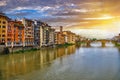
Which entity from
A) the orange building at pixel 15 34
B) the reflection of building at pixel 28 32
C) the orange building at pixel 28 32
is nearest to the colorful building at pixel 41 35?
the orange building at pixel 28 32

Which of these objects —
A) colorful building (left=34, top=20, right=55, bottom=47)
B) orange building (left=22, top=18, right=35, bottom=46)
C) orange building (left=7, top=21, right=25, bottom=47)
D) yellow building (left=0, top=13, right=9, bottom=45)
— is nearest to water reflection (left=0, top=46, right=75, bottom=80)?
yellow building (left=0, top=13, right=9, bottom=45)

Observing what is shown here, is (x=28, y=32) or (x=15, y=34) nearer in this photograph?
(x=15, y=34)

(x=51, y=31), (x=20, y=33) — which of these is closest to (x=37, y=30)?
(x=20, y=33)

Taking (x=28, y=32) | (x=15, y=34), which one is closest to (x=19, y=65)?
(x=15, y=34)

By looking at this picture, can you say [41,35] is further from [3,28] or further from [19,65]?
[19,65]

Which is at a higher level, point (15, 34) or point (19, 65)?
point (15, 34)

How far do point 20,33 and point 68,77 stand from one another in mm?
37226

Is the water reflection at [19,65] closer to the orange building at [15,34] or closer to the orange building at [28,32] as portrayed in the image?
the orange building at [15,34]

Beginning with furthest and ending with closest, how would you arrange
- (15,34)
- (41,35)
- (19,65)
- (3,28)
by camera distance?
1. (41,35)
2. (15,34)
3. (3,28)
4. (19,65)

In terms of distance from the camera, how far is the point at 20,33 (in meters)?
56.4

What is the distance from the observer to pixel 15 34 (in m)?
53.9

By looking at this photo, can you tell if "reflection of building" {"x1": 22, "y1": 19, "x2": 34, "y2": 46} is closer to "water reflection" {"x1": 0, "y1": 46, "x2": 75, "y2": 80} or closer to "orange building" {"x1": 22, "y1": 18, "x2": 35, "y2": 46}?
"orange building" {"x1": 22, "y1": 18, "x2": 35, "y2": 46}

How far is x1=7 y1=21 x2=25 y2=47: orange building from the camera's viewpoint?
51.1 m

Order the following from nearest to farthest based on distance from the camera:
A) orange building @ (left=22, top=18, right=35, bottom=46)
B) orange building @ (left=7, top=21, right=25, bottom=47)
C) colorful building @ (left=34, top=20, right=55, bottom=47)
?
orange building @ (left=7, top=21, right=25, bottom=47) < orange building @ (left=22, top=18, right=35, bottom=46) < colorful building @ (left=34, top=20, right=55, bottom=47)
